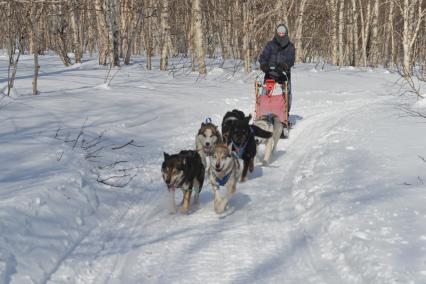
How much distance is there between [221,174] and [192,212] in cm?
57

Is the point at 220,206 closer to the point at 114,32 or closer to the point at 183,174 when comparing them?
the point at 183,174

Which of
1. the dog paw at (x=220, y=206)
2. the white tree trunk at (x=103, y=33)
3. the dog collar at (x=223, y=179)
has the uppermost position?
the white tree trunk at (x=103, y=33)

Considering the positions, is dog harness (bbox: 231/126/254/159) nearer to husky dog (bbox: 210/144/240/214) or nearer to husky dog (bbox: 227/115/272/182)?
husky dog (bbox: 227/115/272/182)

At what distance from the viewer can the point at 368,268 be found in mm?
3465

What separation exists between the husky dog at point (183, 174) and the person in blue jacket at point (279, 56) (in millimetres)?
4461

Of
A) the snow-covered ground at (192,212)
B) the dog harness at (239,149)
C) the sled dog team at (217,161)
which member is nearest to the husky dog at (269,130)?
the sled dog team at (217,161)

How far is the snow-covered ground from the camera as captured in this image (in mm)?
3678

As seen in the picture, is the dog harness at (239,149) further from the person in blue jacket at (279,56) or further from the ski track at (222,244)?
the person in blue jacket at (279,56)

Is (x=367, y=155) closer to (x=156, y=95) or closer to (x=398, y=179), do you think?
(x=398, y=179)

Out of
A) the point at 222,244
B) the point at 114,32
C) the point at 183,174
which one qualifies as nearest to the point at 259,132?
the point at 183,174

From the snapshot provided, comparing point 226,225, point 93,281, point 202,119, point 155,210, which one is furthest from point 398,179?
point 202,119

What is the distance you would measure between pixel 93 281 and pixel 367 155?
15.0 feet

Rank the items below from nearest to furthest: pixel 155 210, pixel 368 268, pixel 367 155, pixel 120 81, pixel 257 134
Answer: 1. pixel 368 268
2. pixel 155 210
3. pixel 367 155
4. pixel 257 134
5. pixel 120 81

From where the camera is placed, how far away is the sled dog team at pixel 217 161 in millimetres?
5105
